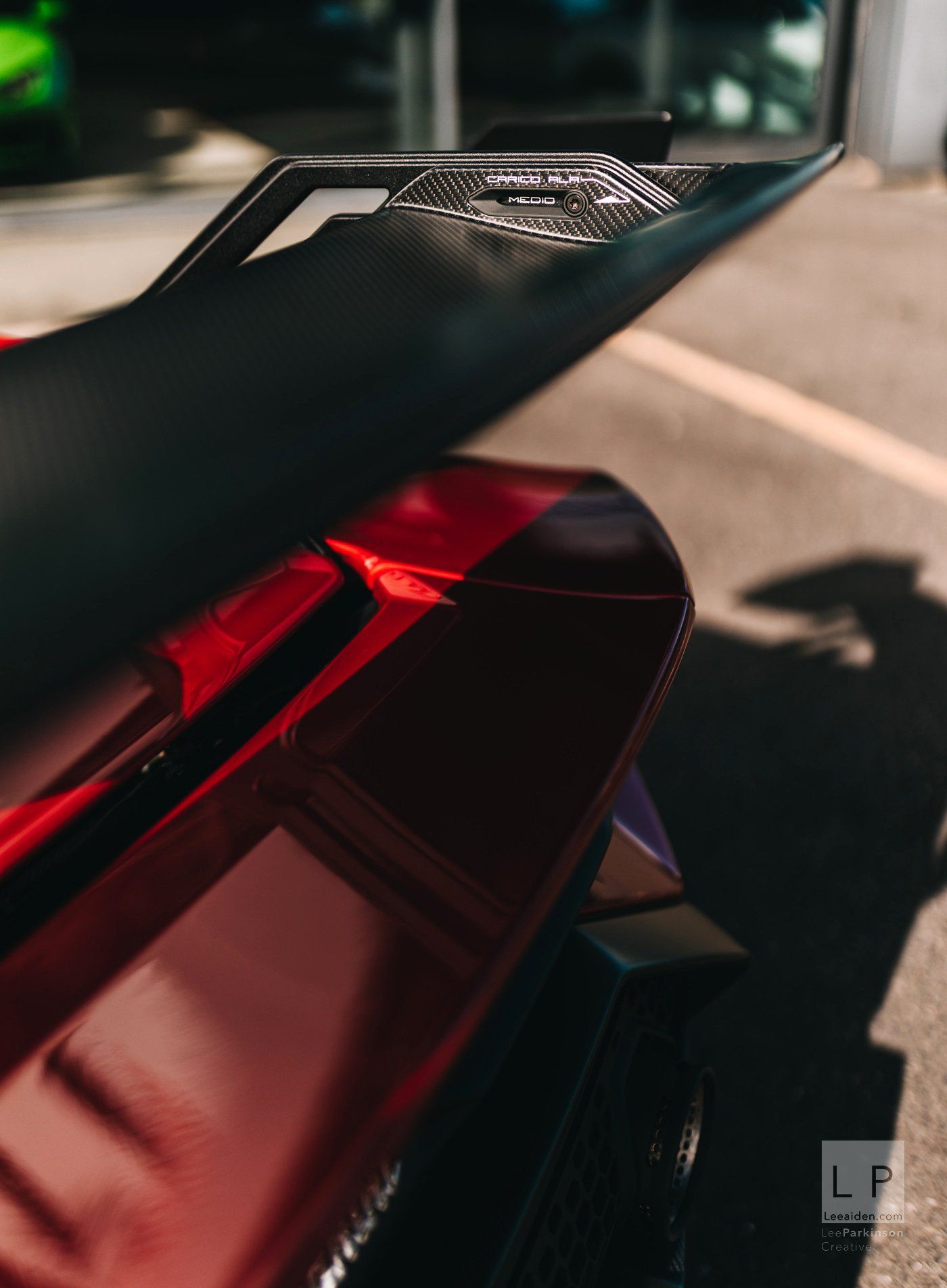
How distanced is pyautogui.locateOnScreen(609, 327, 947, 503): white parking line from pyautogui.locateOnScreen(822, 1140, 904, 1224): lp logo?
293cm

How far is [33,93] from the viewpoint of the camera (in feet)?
25.8

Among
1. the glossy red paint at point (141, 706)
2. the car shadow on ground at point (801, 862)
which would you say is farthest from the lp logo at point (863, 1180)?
the glossy red paint at point (141, 706)

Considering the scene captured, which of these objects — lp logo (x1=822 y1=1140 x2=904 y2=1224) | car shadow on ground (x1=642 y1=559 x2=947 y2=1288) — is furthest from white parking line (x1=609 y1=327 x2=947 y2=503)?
→ lp logo (x1=822 y1=1140 x2=904 y2=1224)

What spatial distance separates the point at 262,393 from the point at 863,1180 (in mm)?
1791

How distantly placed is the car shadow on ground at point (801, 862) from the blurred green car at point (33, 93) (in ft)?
23.6

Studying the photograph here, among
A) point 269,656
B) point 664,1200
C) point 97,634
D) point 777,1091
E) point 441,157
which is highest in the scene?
point 441,157

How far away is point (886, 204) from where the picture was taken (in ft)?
28.1

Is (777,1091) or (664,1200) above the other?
(664,1200)

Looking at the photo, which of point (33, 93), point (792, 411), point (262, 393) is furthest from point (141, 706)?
point (33, 93)

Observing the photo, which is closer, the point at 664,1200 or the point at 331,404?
the point at 331,404

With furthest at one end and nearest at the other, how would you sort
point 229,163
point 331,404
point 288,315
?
point 229,163, point 288,315, point 331,404

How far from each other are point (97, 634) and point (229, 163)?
9.83 m

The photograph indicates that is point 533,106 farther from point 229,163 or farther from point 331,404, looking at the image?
point 331,404

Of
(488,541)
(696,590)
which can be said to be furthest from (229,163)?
(488,541)
